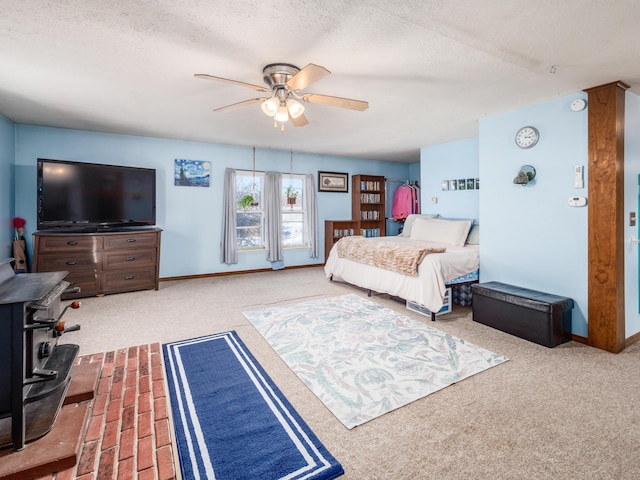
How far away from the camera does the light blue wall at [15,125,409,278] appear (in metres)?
4.24

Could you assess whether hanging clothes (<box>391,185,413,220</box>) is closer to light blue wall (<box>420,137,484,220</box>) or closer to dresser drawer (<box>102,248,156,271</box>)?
light blue wall (<box>420,137,484,220</box>)

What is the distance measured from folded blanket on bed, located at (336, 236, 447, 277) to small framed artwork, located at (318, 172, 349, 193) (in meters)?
2.02

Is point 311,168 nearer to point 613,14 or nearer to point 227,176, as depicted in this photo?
point 227,176

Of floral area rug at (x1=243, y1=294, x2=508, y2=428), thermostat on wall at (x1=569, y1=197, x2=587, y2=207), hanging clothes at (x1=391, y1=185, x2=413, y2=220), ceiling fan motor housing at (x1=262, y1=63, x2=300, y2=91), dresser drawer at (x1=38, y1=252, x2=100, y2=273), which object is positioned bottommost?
floral area rug at (x1=243, y1=294, x2=508, y2=428)

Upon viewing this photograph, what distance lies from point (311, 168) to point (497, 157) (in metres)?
3.63

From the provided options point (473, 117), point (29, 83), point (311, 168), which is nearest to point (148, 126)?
point (29, 83)

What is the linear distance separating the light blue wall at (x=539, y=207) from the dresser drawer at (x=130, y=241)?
441cm

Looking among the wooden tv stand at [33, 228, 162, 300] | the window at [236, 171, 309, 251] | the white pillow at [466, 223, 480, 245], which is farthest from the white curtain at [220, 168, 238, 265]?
the white pillow at [466, 223, 480, 245]

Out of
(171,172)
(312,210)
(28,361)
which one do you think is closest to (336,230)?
(312,210)

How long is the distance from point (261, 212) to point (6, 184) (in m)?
3.49

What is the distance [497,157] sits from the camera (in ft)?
11.6

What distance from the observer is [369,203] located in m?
6.93

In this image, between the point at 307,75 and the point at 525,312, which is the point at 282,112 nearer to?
the point at 307,75

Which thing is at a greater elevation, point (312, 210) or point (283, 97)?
point (283, 97)
